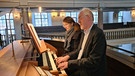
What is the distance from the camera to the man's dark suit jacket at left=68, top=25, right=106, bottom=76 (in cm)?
180

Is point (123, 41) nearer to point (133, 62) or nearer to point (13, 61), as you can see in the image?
point (133, 62)

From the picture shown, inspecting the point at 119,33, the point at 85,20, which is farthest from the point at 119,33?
the point at 85,20

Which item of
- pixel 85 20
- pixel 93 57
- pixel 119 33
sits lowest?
pixel 119 33

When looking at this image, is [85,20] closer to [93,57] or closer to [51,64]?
[93,57]

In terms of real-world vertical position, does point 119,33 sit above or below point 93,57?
below

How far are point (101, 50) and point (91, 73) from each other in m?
0.30

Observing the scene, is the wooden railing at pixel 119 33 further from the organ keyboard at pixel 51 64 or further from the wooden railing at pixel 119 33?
the organ keyboard at pixel 51 64

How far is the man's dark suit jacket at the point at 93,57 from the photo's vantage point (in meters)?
1.80

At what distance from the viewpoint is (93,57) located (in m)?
1.81

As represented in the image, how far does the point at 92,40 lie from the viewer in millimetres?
1864

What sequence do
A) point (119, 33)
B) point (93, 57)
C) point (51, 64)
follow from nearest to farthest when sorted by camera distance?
point (93, 57) < point (51, 64) < point (119, 33)

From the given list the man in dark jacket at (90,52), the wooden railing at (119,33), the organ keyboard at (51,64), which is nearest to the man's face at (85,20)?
the man in dark jacket at (90,52)

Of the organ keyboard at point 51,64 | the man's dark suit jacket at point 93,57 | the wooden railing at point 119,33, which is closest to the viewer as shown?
the organ keyboard at point 51,64

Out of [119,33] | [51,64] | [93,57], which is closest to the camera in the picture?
[93,57]
